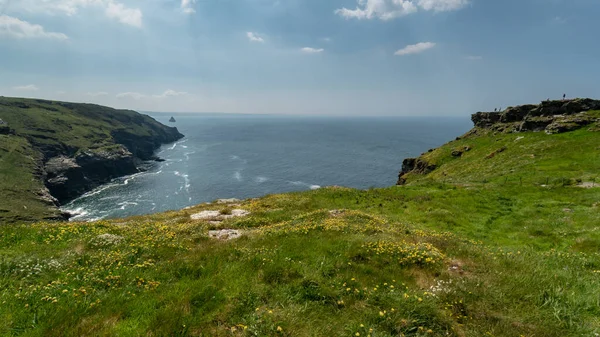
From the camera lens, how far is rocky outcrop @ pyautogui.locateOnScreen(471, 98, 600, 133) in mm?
59000

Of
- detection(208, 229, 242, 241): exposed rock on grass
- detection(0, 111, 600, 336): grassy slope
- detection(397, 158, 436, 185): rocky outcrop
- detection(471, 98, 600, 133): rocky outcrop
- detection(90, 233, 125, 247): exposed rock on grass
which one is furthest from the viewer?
detection(397, 158, 436, 185): rocky outcrop

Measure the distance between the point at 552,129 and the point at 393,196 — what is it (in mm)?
49411

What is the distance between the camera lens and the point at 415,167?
78.9 meters

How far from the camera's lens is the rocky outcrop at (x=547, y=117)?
59000mm

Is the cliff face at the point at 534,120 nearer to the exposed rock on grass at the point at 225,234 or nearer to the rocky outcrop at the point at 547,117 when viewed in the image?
the rocky outcrop at the point at 547,117

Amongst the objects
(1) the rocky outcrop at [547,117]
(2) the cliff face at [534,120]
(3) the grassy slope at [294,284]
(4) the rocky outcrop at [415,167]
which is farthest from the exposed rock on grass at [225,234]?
(1) the rocky outcrop at [547,117]

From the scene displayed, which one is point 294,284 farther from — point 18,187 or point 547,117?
point 18,187

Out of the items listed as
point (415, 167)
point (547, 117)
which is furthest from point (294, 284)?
point (547, 117)

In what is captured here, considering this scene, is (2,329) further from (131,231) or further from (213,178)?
(213,178)

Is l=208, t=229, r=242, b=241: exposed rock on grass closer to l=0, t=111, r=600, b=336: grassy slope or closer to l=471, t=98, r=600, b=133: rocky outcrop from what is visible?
l=0, t=111, r=600, b=336: grassy slope

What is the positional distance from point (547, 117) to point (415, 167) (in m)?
30.1

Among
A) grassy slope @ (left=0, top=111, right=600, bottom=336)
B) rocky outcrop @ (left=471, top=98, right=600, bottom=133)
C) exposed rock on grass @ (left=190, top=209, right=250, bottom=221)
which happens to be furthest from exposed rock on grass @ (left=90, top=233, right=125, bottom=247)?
rocky outcrop @ (left=471, top=98, right=600, bottom=133)

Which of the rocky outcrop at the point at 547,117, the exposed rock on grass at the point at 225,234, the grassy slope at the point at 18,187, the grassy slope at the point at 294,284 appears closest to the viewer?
the grassy slope at the point at 294,284

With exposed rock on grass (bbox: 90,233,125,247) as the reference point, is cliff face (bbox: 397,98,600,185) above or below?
above
